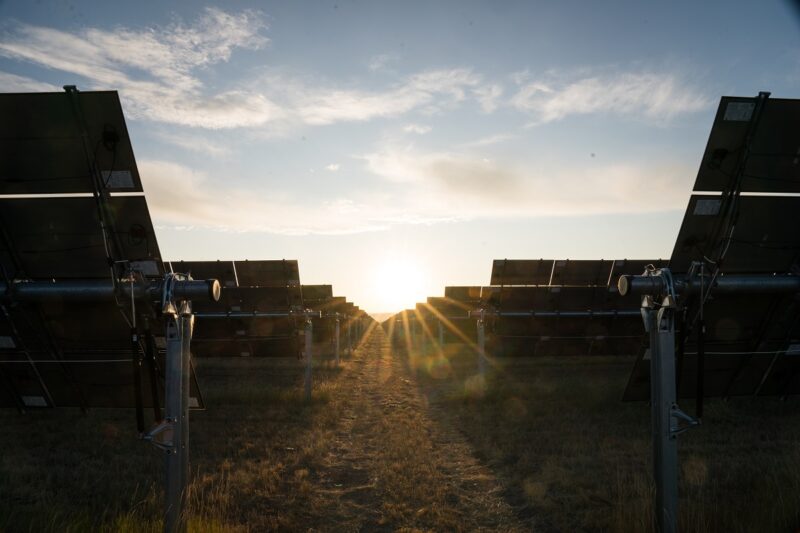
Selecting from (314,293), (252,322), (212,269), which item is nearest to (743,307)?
(252,322)

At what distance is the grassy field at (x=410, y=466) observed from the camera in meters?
6.18

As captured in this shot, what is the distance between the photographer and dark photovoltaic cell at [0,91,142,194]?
624 centimetres

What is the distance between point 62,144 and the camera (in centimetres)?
Result: 649

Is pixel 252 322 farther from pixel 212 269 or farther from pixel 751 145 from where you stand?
pixel 751 145

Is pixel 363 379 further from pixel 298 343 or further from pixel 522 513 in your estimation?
pixel 522 513

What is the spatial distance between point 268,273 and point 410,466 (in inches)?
486

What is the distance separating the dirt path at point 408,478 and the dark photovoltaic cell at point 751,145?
209 inches

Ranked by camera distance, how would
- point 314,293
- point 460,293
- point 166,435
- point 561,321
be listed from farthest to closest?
point 314,293, point 460,293, point 561,321, point 166,435

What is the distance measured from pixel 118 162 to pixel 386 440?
7.31 m

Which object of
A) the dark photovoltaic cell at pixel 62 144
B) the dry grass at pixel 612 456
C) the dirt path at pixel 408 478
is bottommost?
the dirt path at pixel 408 478

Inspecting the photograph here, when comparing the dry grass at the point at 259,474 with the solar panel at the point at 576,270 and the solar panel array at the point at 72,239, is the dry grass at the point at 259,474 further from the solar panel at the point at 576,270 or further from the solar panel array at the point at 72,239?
the solar panel at the point at 576,270

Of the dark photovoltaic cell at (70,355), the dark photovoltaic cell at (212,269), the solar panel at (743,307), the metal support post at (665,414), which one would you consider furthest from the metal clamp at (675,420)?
the dark photovoltaic cell at (212,269)

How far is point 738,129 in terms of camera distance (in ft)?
22.6

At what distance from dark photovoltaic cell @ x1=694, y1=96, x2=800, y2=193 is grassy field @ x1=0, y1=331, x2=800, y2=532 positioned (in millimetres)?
4020
